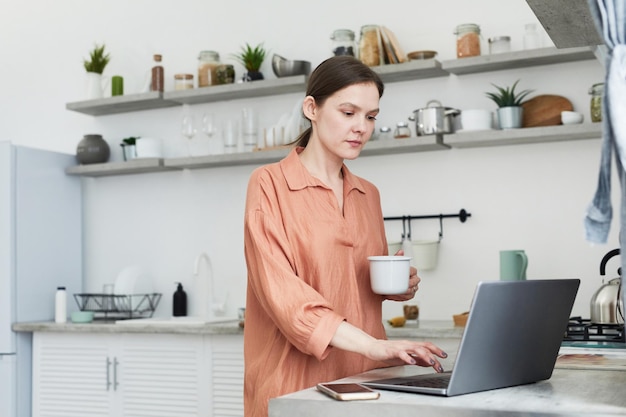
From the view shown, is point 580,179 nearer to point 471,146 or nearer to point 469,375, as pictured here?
point 471,146

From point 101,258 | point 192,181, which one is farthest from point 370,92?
point 101,258

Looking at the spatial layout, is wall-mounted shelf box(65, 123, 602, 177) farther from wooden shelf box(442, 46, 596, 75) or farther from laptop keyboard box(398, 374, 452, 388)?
→ laptop keyboard box(398, 374, 452, 388)

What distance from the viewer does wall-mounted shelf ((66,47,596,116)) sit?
12.1 ft

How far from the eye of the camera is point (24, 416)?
4438mm

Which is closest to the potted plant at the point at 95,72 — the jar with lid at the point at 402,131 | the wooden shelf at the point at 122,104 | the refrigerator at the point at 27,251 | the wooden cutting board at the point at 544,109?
the wooden shelf at the point at 122,104

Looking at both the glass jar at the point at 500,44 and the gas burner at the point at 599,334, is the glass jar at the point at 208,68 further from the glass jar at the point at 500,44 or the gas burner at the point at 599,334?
the gas burner at the point at 599,334

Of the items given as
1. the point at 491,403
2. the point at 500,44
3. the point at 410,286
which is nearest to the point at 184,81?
the point at 500,44

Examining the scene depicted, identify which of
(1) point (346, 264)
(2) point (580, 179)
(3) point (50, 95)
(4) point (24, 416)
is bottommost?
(4) point (24, 416)

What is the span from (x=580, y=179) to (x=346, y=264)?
6.76ft

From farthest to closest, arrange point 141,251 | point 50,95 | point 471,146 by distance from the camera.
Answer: point 50,95 < point 141,251 < point 471,146

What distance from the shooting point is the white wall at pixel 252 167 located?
3.82m

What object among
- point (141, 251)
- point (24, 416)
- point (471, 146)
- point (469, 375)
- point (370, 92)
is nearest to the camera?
point (469, 375)

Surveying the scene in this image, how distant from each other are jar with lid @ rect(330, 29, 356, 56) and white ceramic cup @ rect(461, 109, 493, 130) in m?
0.68

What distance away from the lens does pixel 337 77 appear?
2041mm
